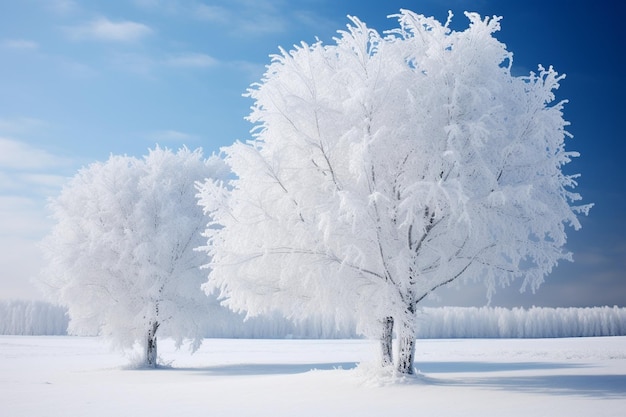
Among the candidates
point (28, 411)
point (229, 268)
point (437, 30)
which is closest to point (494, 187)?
point (437, 30)

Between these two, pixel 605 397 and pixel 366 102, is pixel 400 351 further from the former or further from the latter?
pixel 366 102

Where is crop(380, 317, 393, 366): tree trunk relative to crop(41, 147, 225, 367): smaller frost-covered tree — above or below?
below

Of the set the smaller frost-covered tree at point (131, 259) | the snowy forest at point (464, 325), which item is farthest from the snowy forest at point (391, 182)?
the snowy forest at point (464, 325)

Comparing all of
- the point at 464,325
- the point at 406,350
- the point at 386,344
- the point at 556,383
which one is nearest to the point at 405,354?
the point at 406,350

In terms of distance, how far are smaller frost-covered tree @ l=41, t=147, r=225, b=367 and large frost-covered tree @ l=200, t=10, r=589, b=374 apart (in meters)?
12.1

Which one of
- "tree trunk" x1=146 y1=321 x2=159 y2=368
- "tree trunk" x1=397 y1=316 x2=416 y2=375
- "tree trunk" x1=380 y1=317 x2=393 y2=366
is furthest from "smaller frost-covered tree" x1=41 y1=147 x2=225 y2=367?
"tree trunk" x1=397 y1=316 x2=416 y2=375

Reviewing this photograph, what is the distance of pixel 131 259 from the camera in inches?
1222

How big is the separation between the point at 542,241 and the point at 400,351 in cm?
566

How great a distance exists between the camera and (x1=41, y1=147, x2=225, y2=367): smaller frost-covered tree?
30422 millimetres

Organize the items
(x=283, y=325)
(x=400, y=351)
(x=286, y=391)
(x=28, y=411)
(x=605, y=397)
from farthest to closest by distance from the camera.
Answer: (x=283, y=325), (x=400, y=351), (x=286, y=391), (x=28, y=411), (x=605, y=397)

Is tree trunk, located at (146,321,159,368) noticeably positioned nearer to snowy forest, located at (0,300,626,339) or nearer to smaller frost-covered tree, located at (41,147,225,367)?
smaller frost-covered tree, located at (41,147,225,367)

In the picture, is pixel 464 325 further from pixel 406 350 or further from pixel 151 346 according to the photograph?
pixel 406 350

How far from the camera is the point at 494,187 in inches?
673

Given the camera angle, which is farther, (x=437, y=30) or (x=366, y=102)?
(x=437, y=30)
